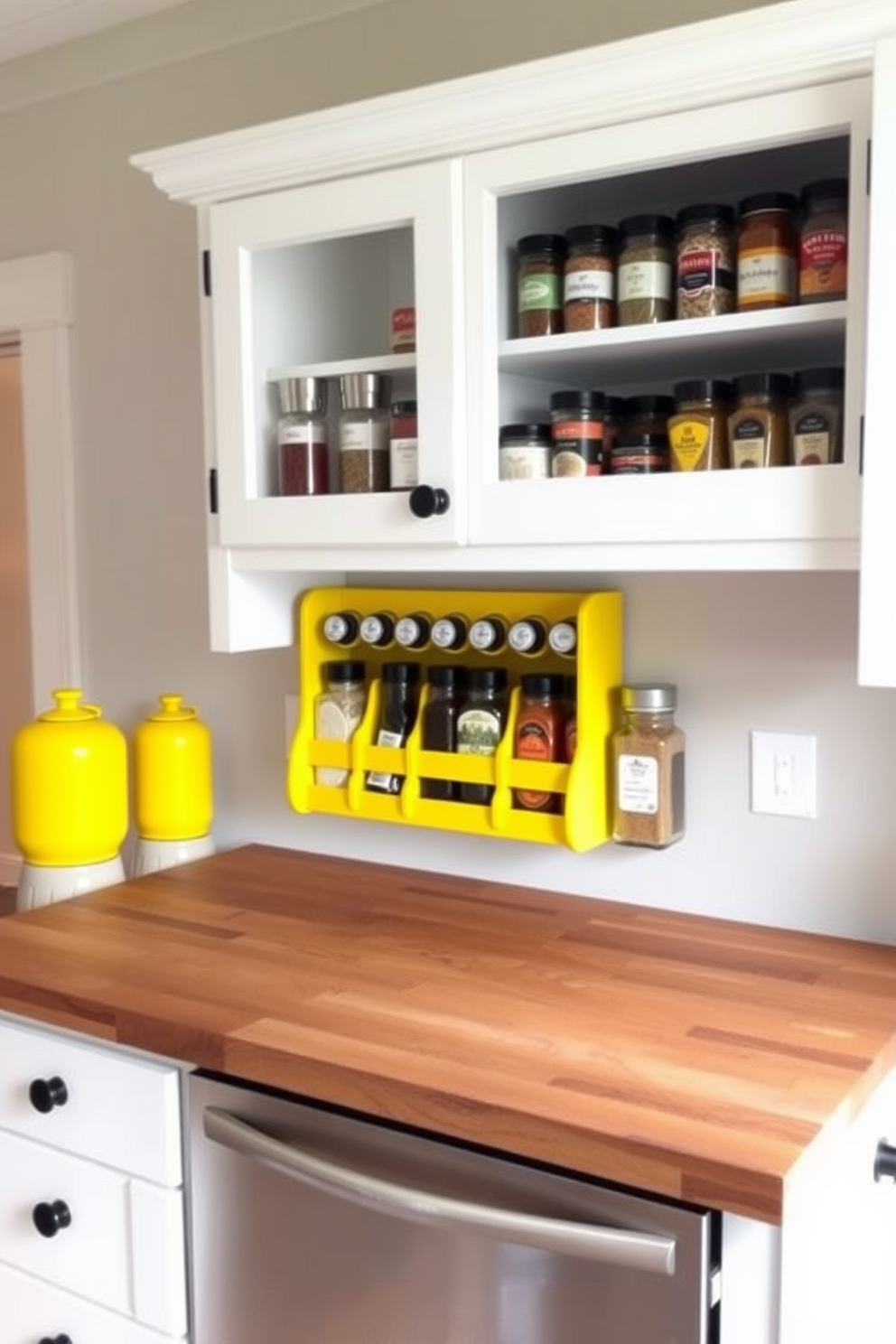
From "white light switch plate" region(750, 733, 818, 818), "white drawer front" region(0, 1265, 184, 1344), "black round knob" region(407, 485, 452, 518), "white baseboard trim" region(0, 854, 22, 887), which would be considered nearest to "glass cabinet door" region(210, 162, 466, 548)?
"black round knob" region(407, 485, 452, 518)

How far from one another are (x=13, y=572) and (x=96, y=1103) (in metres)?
2.17

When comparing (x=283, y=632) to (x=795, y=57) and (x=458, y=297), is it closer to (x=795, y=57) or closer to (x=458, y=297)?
(x=458, y=297)

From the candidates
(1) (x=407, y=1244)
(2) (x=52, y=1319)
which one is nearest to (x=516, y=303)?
(1) (x=407, y=1244)

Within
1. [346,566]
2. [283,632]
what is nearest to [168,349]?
[283,632]

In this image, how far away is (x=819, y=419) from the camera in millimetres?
1347

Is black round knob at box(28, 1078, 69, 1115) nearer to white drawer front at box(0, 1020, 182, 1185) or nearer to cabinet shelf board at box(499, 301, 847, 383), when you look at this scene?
white drawer front at box(0, 1020, 182, 1185)

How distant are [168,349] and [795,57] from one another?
121 centimetres

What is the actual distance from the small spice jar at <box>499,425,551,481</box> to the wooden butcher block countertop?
595 mm

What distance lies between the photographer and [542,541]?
1.47 meters

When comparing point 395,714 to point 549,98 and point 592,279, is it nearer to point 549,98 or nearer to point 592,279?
point 592,279

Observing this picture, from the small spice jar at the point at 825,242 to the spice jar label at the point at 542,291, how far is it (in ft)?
0.96

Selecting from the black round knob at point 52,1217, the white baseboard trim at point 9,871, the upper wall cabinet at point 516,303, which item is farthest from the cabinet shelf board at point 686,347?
the white baseboard trim at point 9,871

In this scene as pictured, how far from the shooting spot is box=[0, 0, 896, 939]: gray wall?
5.31 ft

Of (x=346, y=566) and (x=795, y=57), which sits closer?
(x=795, y=57)
